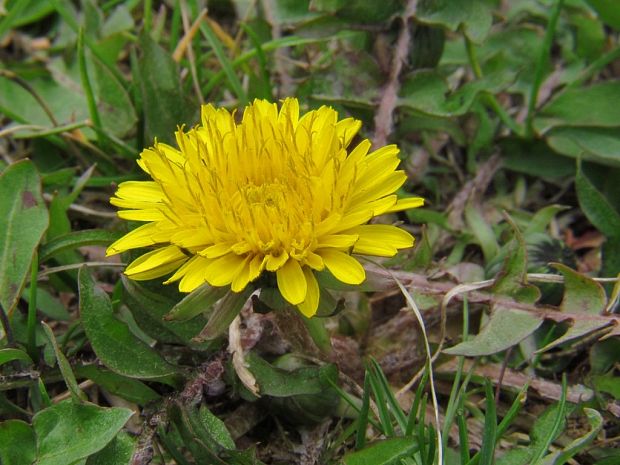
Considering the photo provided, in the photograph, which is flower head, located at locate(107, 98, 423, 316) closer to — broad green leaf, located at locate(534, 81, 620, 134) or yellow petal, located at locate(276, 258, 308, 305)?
yellow petal, located at locate(276, 258, 308, 305)

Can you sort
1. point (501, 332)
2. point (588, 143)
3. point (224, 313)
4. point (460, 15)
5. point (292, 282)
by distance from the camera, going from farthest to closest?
point (588, 143)
point (460, 15)
point (501, 332)
point (224, 313)
point (292, 282)

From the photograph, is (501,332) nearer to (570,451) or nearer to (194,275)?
(570,451)

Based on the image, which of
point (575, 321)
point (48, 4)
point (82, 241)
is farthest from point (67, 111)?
point (575, 321)

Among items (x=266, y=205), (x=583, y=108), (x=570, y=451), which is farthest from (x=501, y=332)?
(x=583, y=108)

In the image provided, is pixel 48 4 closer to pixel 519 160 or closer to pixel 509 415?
pixel 519 160

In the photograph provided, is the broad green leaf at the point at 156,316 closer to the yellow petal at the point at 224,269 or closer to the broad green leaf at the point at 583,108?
the yellow petal at the point at 224,269

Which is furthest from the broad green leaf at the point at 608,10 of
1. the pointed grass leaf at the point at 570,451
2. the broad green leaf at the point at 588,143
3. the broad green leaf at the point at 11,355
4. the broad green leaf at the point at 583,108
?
the broad green leaf at the point at 11,355
